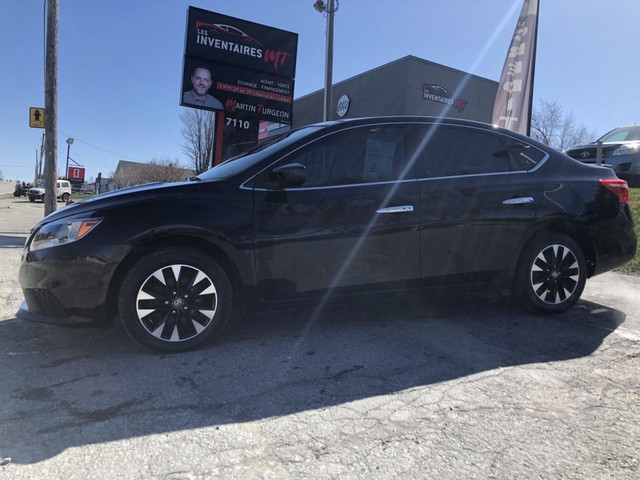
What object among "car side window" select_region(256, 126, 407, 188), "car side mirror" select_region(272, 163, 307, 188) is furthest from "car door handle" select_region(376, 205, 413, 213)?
"car side mirror" select_region(272, 163, 307, 188)

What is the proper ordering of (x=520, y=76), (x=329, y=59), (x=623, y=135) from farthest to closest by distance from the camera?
(x=329, y=59) → (x=623, y=135) → (x=520, y=76)

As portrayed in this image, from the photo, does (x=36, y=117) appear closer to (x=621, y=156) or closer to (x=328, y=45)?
(x=328, y=45)

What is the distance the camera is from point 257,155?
12.1 feet

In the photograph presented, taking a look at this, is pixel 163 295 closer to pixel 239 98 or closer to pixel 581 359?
pixel 581 359

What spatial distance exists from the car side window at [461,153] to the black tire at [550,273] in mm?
753

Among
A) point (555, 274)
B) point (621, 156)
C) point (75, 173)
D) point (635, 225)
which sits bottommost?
point (555, 274)

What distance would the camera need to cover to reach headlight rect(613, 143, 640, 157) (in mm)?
10055

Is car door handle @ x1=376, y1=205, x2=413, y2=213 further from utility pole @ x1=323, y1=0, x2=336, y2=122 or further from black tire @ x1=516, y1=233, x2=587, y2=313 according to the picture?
utility pole @ x1=323, y1=0, x2=336, y2=122

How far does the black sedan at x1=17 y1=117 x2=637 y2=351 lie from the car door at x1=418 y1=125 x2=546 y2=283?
0.4 inches

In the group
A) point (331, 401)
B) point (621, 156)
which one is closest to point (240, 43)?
point (621, 156)

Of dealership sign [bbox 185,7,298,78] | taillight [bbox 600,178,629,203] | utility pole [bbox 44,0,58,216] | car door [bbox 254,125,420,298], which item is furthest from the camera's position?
dealership sign [bbox 185,7,298,78]

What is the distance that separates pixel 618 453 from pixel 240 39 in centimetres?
1167

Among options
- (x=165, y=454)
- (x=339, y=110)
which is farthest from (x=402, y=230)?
(x=339, y=110)

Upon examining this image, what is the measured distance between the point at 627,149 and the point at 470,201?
28.7 feet
